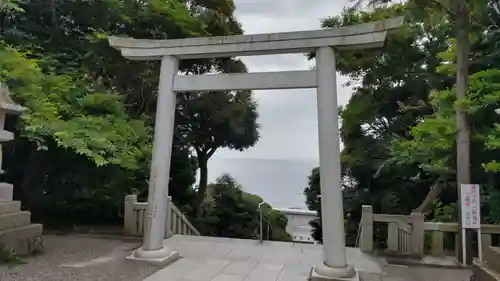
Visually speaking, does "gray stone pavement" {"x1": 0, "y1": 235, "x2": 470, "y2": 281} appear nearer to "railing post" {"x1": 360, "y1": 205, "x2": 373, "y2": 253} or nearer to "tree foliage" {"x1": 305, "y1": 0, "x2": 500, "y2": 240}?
"railing post" {"x1": 360, "y1": 205, "x2": 373, "y2": 253}

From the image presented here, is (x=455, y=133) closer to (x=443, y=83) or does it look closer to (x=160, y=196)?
(x=443, y=83)

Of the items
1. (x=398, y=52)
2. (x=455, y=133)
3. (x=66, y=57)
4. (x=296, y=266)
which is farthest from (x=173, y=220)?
(x=398, y=52)

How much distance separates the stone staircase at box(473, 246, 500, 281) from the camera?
162 inches

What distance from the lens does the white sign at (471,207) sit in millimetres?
5719

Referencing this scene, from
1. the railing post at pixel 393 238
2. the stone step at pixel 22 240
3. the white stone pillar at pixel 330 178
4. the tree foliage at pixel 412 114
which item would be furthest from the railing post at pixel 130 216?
the tree foliage at pixel 412 114

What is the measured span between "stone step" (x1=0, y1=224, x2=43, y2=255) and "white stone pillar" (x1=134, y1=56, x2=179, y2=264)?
5.69 feet

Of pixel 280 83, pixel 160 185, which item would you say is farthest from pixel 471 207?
pixel 160 185

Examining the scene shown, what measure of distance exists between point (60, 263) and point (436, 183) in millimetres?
7436

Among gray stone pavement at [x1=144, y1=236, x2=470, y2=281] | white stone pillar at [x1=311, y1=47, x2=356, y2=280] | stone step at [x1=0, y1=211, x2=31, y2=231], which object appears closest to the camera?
white stone pillar at [x1=311, y1=47, x2=356, y2=280]

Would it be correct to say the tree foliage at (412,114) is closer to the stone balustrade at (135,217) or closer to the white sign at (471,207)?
A: the white sign at (471,207)

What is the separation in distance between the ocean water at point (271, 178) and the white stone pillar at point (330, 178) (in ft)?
25.4

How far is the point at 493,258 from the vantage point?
170 inches

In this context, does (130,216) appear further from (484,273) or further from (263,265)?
(484,273)

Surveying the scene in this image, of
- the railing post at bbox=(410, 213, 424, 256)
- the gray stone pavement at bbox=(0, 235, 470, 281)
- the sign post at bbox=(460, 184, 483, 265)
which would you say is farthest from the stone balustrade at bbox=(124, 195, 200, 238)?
the sign post at bbox=(460, 184, 483, 265)
